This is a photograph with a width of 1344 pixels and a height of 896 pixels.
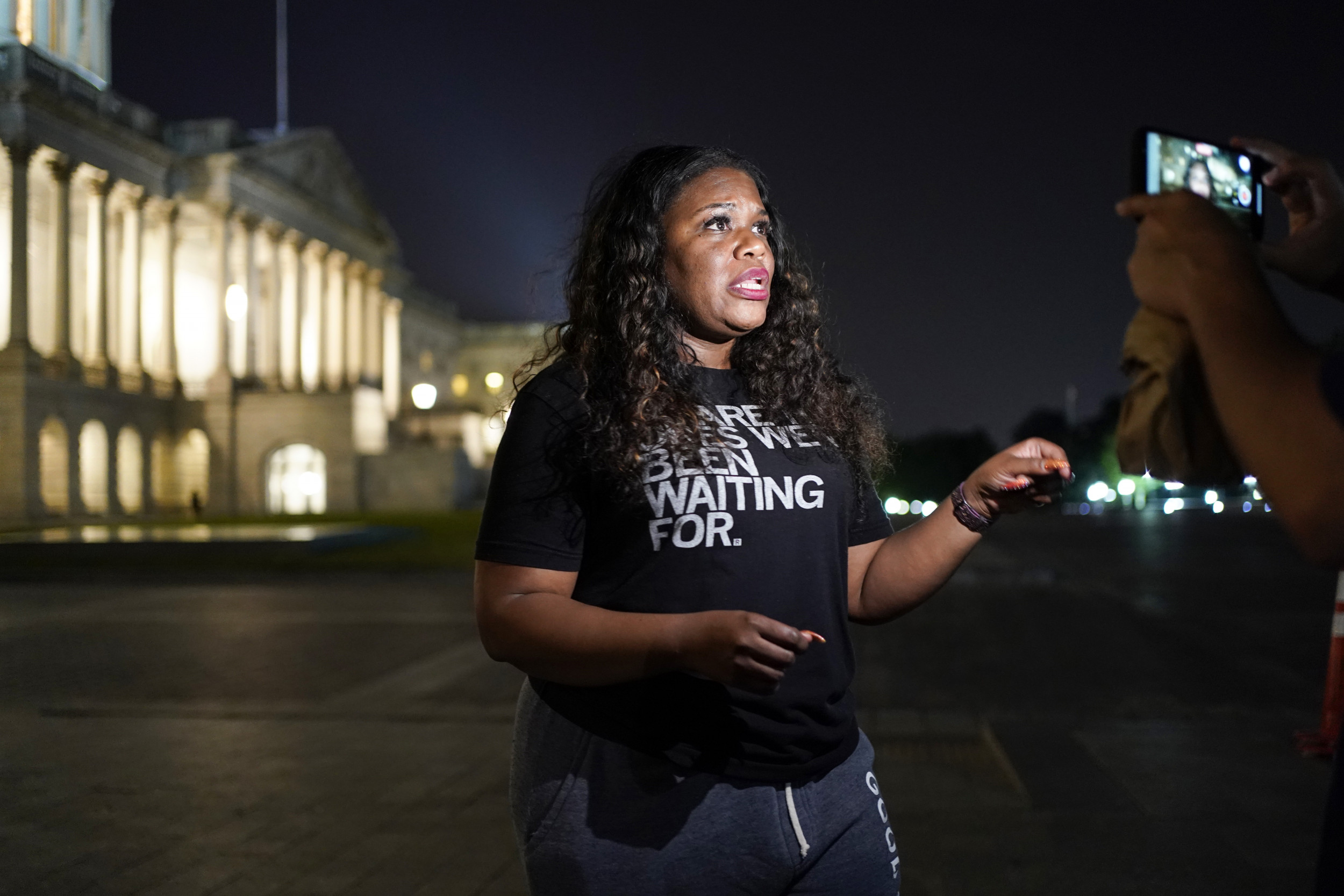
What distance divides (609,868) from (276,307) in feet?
212

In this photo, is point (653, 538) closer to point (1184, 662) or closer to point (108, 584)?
point (1184, 662)

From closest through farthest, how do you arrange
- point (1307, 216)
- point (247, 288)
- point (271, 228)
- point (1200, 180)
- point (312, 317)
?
point (1200, 180)
point (1307, 216)
point (247, 288)
point (271, 228)
point (312, 317)

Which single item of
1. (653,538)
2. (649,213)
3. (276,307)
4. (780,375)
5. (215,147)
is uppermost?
(215,147)

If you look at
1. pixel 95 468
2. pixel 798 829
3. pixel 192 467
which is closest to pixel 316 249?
pixel 192 467

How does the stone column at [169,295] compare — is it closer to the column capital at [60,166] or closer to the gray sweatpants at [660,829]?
the column capital at [60,166]

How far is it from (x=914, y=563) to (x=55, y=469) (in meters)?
49.7

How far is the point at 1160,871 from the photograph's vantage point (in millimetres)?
5051

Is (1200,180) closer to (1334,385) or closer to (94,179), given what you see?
(1334,385)

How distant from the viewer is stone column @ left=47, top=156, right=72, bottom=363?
48469mm

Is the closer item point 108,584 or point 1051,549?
point 108,584

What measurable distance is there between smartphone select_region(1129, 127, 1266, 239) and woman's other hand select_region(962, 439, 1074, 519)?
0.69 metres

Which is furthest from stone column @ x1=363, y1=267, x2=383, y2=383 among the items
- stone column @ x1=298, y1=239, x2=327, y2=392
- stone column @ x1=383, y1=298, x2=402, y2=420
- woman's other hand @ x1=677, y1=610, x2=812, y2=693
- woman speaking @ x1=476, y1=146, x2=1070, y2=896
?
woman's other hand @ x1=677, y1=610, x2=812, y2=693

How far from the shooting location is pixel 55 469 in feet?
152

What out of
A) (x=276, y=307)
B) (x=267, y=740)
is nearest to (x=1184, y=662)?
(x=267, y=740)
